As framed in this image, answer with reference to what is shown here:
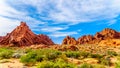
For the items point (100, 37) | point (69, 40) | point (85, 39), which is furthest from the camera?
point (69, 40)

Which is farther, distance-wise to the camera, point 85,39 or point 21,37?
point 85,39

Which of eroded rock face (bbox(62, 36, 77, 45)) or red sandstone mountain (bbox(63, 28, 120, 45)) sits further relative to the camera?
eroded rock face (bbox(62, 36, 77, 45))

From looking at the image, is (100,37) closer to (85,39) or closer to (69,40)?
(85,39)

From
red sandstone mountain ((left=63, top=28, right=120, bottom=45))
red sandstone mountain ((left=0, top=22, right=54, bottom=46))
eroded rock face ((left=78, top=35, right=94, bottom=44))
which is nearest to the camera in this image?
red sandstone mountain ((left=0, top=22, right=54, bottom=46))

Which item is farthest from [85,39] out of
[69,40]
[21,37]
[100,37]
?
[21,37]

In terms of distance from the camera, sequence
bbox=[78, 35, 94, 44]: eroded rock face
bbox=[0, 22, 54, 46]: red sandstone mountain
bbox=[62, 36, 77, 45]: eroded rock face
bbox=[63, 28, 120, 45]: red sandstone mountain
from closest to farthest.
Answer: bbox=[0, 22, 54, 46]: red sandstone mountain
bbox=[63, 28, 120, 45]: red sandstone mountain
bbox=[78, 35, 94, 44]: eroded rock face
bbox=[62, 36, 77, 45]: eroded rock face

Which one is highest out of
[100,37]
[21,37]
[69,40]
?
[21,37]

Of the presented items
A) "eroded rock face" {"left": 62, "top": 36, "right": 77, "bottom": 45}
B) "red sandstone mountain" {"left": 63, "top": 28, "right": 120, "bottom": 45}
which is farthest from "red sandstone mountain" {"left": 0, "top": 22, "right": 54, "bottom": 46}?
"red sandstone mountain" {"left": 63, "top": 28, "right": 120, "bottom": 45}

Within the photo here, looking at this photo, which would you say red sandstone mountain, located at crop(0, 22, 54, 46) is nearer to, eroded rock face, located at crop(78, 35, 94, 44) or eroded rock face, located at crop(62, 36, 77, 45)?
eroded rock face, located at crop(62, 36, 77, 45)

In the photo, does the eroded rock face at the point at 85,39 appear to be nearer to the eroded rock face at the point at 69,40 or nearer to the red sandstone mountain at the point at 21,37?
the eroded rock face at the point at 69,40

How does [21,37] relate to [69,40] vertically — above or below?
above

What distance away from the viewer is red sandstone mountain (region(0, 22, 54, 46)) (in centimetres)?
8126

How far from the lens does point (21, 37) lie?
83.1 metres

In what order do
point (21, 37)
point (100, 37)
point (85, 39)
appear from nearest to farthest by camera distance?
point (21, 37) → point (100, 37) → point (85, 39)
